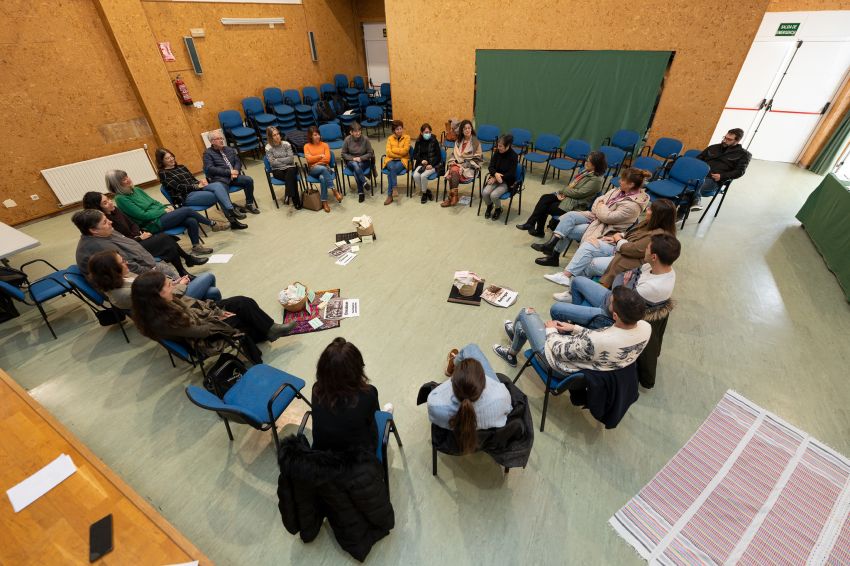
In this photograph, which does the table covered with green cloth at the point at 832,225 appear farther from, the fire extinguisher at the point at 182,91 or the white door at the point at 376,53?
the fire extinguisher at the point at 182,91

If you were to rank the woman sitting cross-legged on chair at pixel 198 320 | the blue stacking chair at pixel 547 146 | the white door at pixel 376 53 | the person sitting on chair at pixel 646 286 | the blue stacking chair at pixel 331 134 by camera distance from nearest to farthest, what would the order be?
the woman sitting cross-legged on chair at pixel 198 320
the person sitting on chair at pixel 646 286
the blue stacking chair at pixel 547 146
the blue stacking chair at pixel 331 134
the white door at pixel 376 53

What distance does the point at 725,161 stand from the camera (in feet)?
16.4

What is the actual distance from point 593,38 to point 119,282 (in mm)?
7202

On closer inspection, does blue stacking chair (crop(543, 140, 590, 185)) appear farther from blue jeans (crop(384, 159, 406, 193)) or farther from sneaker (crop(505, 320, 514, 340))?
sneaker (crop(505, 320, 514, 340))

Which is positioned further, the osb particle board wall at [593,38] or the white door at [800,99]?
the white door at [800,99]

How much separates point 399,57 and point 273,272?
20.2 feet

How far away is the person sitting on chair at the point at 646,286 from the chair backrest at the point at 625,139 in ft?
13.3

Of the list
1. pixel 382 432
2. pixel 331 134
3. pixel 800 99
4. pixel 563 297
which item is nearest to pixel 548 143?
pixel 563 297

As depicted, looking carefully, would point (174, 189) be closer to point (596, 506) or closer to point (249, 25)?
point (249, 25)

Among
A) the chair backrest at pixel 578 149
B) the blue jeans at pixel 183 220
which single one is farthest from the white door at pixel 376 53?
the blue jeans at pixel 183 220

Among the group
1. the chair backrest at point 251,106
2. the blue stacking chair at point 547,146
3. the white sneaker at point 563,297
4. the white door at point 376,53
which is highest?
the white door at point 376,53

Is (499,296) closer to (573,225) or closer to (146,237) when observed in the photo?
(573,225)

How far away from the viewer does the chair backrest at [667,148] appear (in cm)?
563

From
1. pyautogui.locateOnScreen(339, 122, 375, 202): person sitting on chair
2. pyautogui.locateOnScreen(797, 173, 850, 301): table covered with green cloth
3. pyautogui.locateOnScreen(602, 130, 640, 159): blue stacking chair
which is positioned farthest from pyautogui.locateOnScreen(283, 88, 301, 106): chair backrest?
pyautogui.locateOnScreen(797, 173, 850, 301): table covered with green cloth
